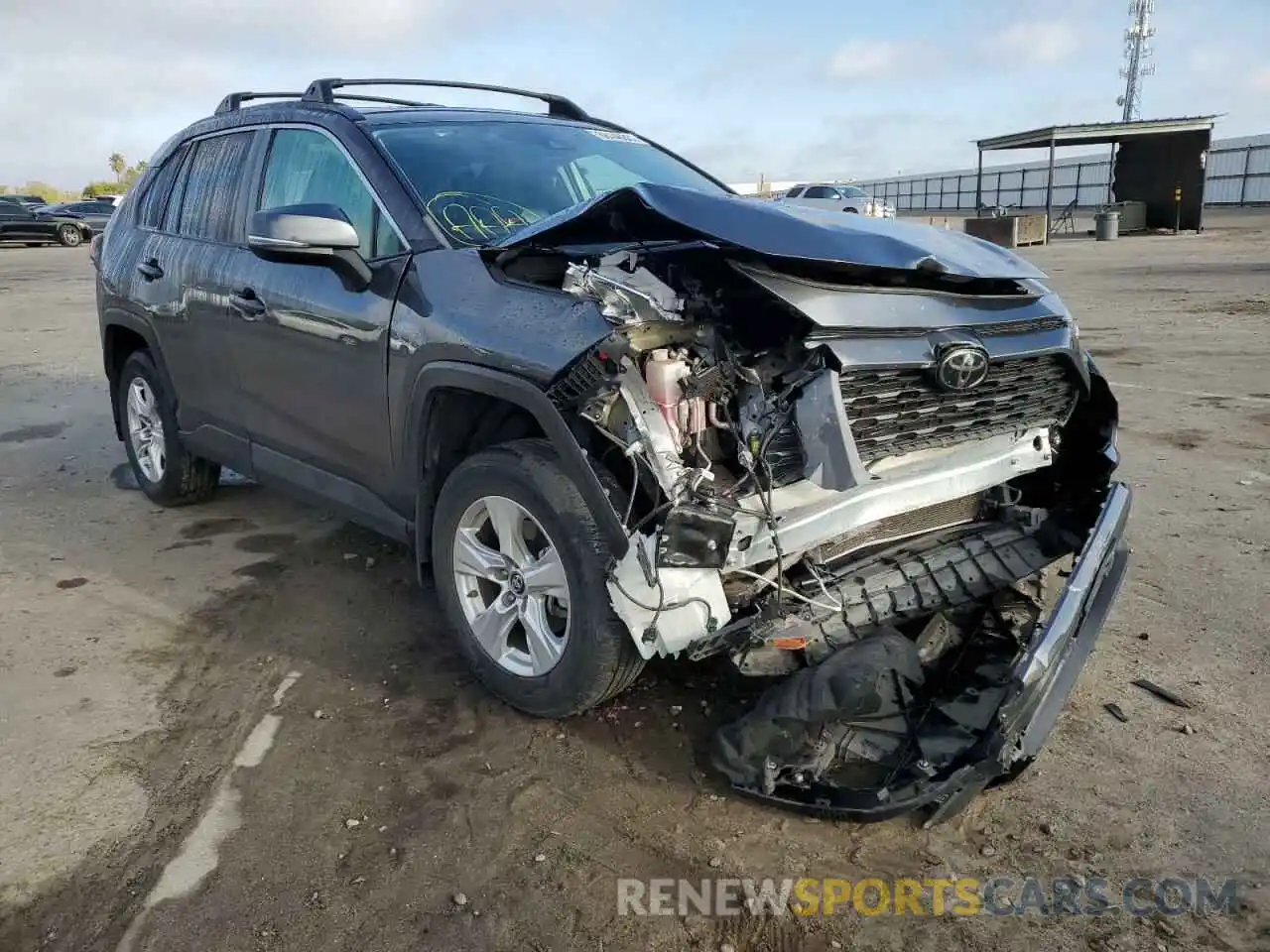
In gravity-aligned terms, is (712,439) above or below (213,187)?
below

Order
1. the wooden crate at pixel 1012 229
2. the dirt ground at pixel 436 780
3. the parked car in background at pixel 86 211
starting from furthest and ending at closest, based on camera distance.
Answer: the parked car in background at pixel 86 211 < the wooden crate at pixel 1012 229 < the dirt ground at pixel 436 780

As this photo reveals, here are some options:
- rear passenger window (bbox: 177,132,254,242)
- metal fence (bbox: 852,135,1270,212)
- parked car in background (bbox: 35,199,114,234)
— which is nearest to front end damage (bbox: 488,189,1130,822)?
rear passenger window (bbox: 177,132,254,242)

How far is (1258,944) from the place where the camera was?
2213 mm

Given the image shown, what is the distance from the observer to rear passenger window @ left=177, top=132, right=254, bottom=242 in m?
4.49

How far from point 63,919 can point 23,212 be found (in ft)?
117

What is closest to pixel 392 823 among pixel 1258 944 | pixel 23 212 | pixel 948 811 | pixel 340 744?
pixel 340 744

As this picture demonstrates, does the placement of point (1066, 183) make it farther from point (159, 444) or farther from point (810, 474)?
point (810, 474)

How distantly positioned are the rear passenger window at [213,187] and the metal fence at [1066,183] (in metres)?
31.5

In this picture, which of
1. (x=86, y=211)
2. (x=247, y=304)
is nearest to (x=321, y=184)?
(x=247, y=304)

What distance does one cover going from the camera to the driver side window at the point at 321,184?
3570 mm

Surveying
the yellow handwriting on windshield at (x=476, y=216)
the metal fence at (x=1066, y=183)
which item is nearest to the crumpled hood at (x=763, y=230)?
the yellow handwriting on windshield at (x=476, y=216)

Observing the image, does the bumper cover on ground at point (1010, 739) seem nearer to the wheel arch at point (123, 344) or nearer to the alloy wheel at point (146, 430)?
the wheel arch at point (123, 344)

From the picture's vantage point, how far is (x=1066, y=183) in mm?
46562

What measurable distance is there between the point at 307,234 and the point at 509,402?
94cm
